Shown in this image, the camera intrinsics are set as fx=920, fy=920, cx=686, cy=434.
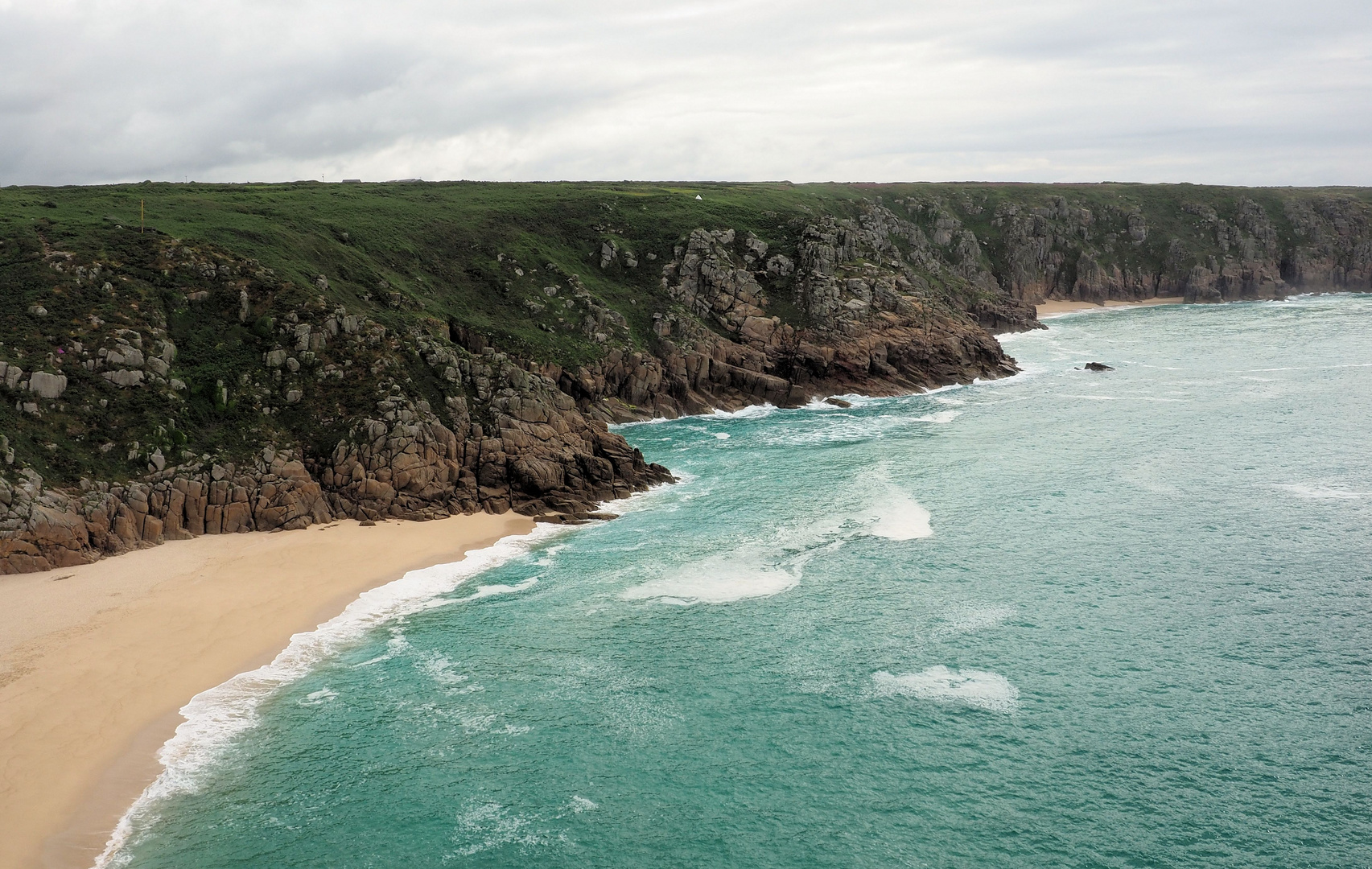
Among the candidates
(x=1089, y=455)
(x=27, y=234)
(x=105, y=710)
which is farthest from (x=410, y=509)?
(x=1089, y=455)

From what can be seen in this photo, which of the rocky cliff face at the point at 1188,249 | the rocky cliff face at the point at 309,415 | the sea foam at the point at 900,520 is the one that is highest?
the rocky cliff face at the point at 1188,249

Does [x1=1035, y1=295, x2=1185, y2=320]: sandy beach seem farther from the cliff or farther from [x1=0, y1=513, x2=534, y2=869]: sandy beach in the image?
[x1=0, y1=513, x2=534, y2=869]: sandy beach

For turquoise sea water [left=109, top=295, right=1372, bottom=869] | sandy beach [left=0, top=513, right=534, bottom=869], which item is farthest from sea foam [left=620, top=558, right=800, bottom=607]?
sandy beach [left=0, top=513, right=534, bottom=869]

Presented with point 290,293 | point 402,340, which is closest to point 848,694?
point 402,340

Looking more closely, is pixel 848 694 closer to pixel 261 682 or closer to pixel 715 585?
pixel 715 585

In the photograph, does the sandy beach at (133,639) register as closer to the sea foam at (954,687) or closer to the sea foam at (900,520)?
the sea foam at (900,520)

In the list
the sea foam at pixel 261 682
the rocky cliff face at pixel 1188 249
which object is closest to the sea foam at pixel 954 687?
the sea foam at pixel 261 682
